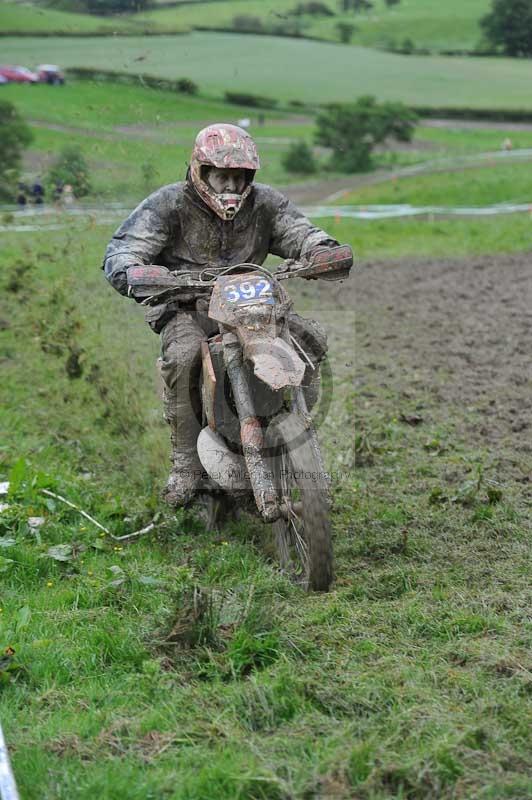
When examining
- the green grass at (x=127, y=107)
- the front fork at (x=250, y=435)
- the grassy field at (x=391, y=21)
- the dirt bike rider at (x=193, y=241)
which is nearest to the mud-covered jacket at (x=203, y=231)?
the dirt bike rider at (x=193, y=241)

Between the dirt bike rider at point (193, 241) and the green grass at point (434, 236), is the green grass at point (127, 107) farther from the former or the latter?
the green grass at point (434, 236)

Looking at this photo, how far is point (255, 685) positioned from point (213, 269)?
2.83m

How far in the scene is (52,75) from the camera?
21.8 m

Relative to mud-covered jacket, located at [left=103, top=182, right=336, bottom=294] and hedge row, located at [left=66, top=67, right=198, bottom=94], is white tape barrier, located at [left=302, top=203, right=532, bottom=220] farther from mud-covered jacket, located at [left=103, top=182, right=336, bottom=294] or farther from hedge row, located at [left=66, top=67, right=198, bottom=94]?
mud-covered jacket, located at [left=103, top=182, right=336, bottom=294]

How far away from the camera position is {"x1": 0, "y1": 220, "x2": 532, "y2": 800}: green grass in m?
4.48

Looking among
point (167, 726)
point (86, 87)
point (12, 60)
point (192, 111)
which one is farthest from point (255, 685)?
point (12, 60)

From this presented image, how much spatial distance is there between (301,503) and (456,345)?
6989 millimetres

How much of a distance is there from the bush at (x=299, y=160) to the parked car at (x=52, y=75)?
36.6 feet

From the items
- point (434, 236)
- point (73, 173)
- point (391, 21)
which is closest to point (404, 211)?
point (434, 236)

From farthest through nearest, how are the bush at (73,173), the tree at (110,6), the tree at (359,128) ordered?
the tree at (359,128)
the tree at (110,6)
the bush at (73,173)

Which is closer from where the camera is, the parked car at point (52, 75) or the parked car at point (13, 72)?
the parked car at point (52, 75)

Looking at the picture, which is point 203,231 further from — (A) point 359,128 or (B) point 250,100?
(B) point 250,100

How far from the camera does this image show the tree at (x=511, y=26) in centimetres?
2706

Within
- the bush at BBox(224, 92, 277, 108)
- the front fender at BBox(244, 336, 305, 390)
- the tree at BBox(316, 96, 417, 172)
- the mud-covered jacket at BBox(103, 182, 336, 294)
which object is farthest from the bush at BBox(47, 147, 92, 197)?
the tree at BBox(316, 96, 417, 172)
